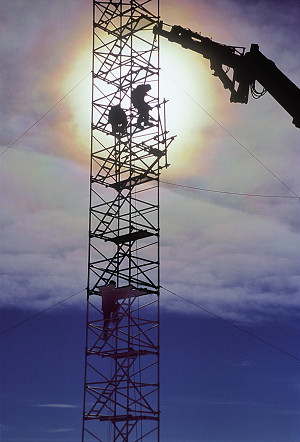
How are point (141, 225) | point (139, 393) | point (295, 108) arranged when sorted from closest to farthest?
point (295, 108), point (139, 393), point (141, 225)

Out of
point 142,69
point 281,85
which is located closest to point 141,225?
point 142,69

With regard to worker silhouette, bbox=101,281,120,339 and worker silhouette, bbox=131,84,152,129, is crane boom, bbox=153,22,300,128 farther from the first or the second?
worker silhouette, bbox=101,281,120,339

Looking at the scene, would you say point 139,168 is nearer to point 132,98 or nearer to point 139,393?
point 132,98

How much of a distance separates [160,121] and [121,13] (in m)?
7.58

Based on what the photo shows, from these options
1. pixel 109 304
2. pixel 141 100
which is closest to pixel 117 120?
pixel 141 100

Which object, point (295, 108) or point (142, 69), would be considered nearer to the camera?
point (295, 108)

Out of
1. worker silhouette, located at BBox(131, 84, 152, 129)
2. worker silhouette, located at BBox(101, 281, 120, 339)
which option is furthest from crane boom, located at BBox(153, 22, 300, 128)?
worker silhouette, located at BBox(101, 281, 120, 339)

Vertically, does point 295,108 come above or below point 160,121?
below

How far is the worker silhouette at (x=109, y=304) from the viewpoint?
47.2 metres

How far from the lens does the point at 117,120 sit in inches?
1954

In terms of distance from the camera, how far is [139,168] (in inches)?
1951

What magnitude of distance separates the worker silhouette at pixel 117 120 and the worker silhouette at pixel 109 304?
395 inches

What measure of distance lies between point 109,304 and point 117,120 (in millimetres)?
11706

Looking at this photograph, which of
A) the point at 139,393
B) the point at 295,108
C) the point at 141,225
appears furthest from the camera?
the point at 141,225
